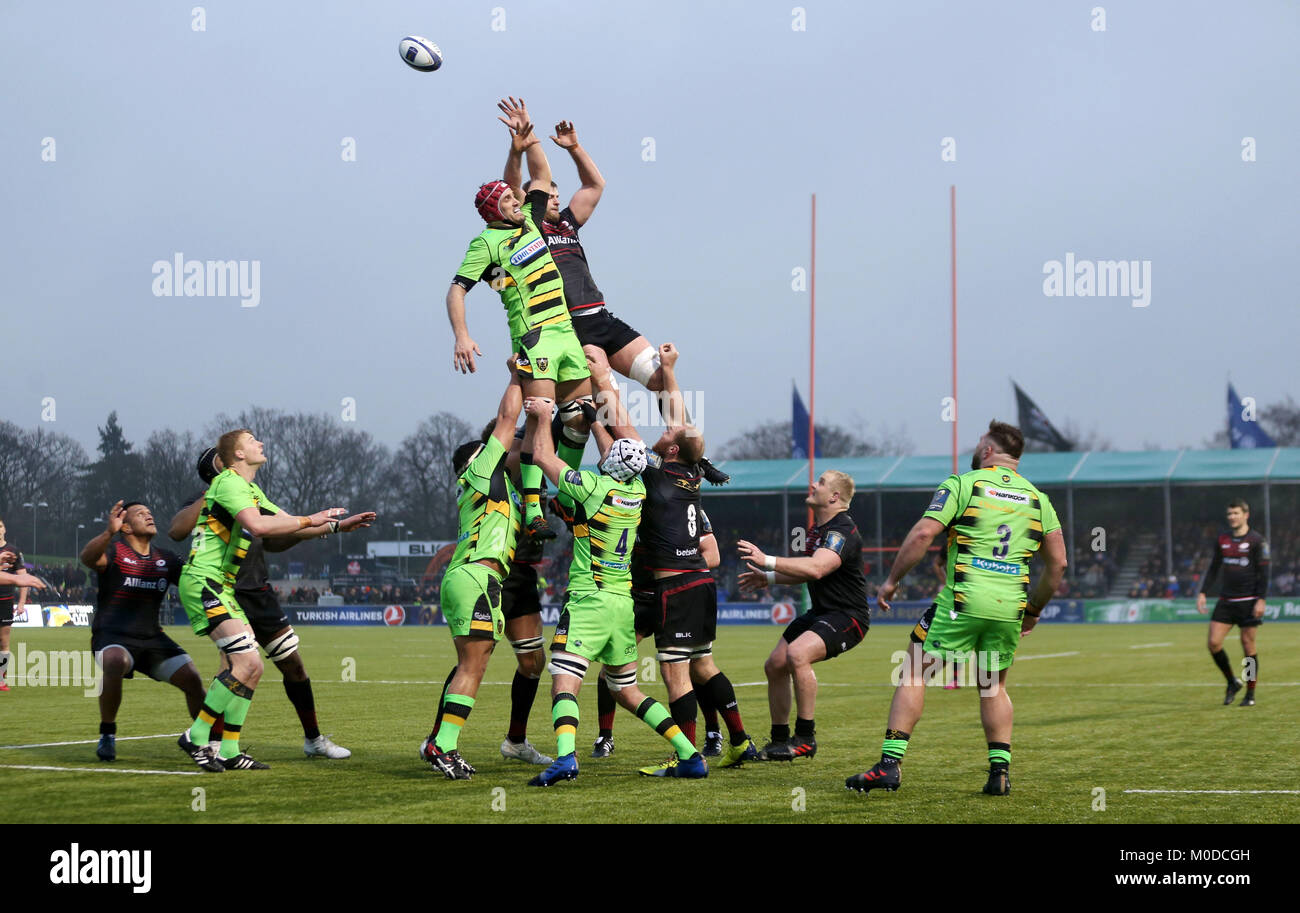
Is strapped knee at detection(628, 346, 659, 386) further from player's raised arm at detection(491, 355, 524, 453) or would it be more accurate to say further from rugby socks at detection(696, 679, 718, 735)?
rugby socks at detection(696, 679, 718, 735)

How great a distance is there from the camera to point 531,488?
955 centimetres

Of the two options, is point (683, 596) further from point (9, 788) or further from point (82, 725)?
point (82, 725)

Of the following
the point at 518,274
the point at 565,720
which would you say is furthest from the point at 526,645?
the point at 518,274

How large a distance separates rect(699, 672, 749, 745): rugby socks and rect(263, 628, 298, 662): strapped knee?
10.7ft

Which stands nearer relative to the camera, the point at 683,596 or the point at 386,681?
the point at 683,596

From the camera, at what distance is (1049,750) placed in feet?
34.6

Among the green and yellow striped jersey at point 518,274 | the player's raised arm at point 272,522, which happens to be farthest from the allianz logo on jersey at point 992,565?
the player's raised arm at point 272,522

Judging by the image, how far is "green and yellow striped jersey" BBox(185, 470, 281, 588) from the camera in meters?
9.46

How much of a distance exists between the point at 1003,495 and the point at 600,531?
8.71ft

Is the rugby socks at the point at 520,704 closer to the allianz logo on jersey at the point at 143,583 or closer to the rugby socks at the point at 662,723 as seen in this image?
the rugby socks at the point at 662,723

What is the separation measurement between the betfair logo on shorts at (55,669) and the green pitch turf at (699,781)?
2.85 ft

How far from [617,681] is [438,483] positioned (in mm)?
72063

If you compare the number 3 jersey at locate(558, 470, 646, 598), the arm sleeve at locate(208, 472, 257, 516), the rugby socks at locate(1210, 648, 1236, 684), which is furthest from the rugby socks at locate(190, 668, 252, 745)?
the rugby socks at locate(1210, 648, 1236, 684)
